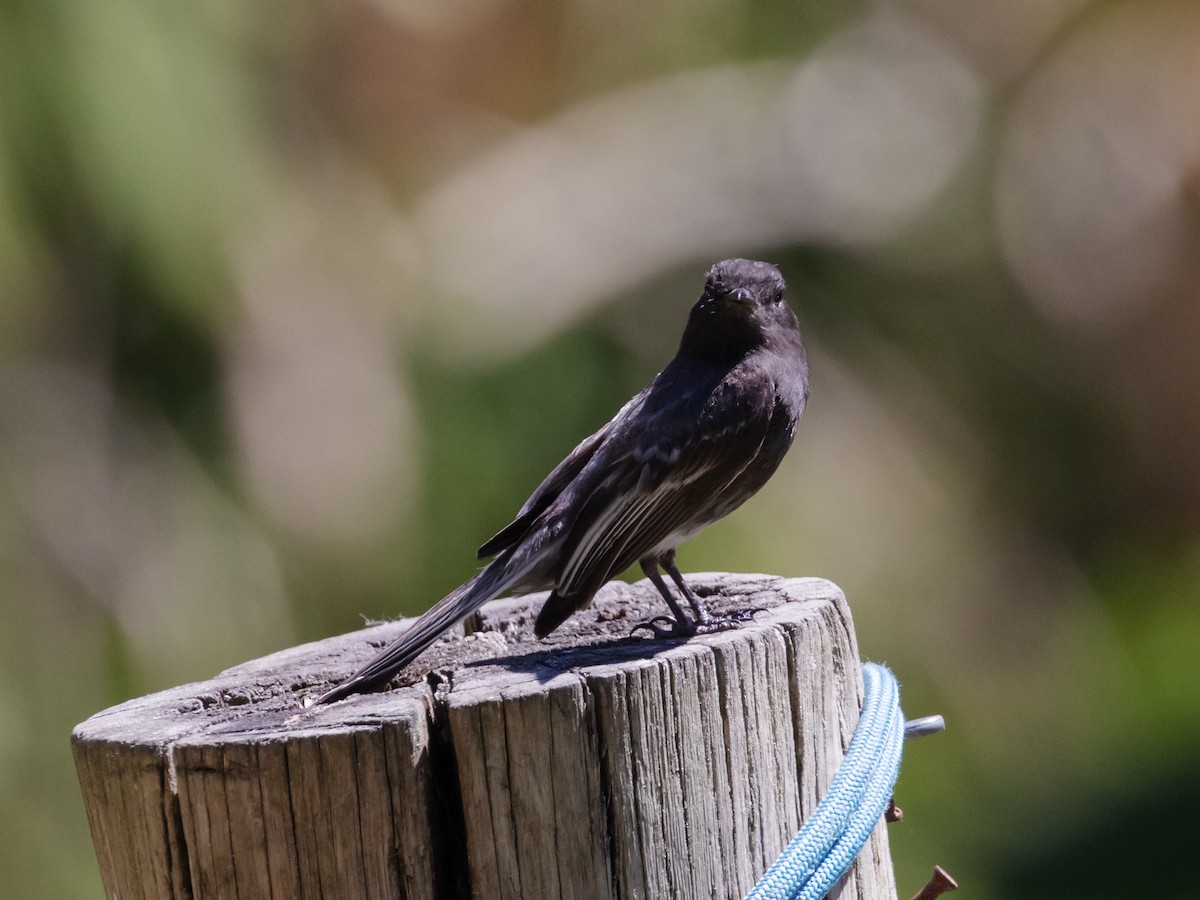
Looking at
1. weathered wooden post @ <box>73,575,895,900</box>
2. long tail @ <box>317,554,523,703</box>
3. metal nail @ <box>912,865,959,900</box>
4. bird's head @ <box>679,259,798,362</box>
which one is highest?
bird's head @ <box>679,259,798,362</box>

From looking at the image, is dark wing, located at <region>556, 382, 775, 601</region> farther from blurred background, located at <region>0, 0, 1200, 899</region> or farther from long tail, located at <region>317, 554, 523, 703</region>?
blurred background, located at <region>0, 0, 1200, 899</region>

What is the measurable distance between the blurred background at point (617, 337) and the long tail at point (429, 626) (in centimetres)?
307

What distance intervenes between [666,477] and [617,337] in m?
3.85

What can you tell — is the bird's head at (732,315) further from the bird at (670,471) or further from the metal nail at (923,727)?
the metal nail at (923,727)

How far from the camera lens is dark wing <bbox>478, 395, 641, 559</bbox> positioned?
135 inches

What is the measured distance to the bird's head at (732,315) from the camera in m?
3.81

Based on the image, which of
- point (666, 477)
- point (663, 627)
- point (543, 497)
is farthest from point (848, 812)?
point (543, 497)

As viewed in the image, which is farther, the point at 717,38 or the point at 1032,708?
the point at 717,38

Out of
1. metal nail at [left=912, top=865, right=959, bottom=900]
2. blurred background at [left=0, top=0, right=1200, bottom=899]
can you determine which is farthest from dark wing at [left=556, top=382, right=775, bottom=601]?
blurred background at [left=0, top=0, right=1200, bottom=899]

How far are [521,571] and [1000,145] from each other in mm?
6282

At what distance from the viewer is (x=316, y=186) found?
6.94 meters

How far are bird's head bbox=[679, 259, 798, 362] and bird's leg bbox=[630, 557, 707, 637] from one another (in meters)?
0.73

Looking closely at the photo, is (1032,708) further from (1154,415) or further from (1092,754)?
(1154,415)

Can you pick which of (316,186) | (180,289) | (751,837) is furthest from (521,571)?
(316,186)
